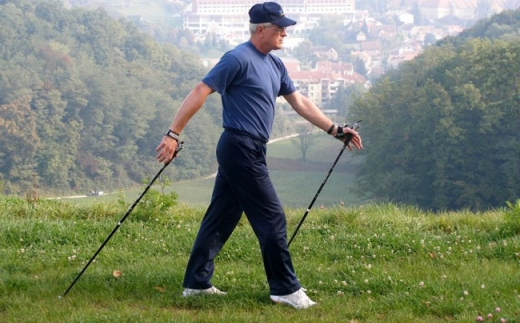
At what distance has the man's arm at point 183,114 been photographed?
5.46 metres

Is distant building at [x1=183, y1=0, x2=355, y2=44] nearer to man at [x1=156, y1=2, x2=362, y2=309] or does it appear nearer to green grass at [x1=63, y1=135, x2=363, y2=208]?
green grass at [x1=63, y1=135, x2=363, y2=208]

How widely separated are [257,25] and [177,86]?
93311 mm

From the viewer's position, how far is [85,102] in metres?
80.1

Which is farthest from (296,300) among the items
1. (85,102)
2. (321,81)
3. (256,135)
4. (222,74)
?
(321,81)

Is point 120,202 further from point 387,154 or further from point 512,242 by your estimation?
point 387,154

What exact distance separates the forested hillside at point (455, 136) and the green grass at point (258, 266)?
142 feet

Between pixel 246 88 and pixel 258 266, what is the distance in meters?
1.66

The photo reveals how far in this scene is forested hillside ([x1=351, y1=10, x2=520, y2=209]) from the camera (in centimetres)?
5209

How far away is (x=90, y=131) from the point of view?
77.9 m

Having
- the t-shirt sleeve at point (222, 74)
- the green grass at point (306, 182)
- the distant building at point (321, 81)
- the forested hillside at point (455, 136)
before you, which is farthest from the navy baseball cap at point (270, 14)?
the distant building at point (321, 81)

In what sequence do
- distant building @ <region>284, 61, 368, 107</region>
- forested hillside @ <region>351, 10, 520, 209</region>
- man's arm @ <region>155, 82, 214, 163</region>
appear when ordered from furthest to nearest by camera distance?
distant building @ <region>284, 61, 368, 107</region> < forested hillside @ <region>351, 10, 520, 209</region> < man's arm @ <region>155, 82, 214, 163</region>

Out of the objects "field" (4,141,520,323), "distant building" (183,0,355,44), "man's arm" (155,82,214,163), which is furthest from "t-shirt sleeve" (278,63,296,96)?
"distant building" (183,0,355,44)

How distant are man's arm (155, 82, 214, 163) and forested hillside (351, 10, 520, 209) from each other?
151 feet

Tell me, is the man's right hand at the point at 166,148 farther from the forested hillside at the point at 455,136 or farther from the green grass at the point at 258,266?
the forested hillside at the point at 455,136
